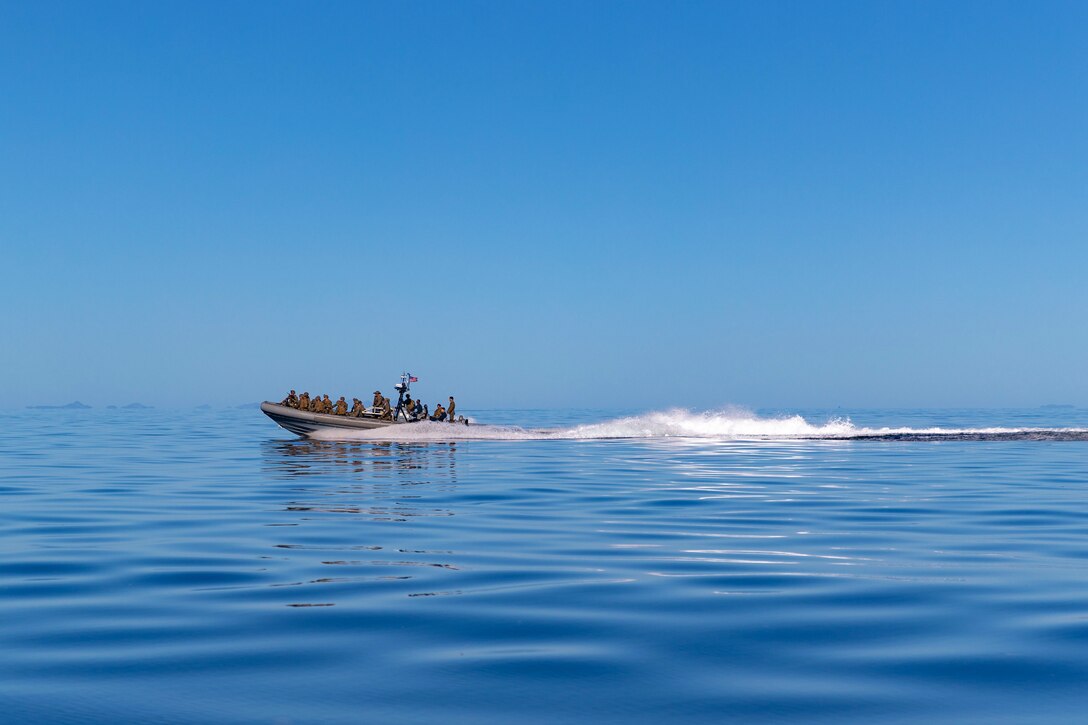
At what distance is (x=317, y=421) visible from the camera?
53469 millimetres

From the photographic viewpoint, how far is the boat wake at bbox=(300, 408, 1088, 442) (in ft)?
174

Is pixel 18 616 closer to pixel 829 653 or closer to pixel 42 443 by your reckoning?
pixel 829 653

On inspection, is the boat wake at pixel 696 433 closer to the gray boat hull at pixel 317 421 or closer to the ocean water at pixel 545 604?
the gray boat hull at pixel 317 421

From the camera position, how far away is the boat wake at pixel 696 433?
53.1 metres

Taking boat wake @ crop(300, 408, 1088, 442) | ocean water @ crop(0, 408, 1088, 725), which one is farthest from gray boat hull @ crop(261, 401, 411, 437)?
ocean water @ crop(0, 408, 1088, 725)

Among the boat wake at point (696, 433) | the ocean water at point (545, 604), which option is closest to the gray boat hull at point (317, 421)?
the boat wake at point (696, 433)

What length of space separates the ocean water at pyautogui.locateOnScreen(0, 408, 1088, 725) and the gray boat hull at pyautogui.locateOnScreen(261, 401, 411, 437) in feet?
88.5

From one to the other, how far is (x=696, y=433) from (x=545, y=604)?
5347 centimetres

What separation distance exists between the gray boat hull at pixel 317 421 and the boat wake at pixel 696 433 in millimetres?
321

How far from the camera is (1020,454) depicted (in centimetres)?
4112

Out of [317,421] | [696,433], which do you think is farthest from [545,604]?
[696,433]

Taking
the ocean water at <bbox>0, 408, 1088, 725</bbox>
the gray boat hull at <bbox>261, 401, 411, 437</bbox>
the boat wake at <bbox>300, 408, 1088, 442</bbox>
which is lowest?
the ocean water at <bbox>0, 408, 1088, 725</bbox>

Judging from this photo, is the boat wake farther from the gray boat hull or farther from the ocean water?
the ocean water

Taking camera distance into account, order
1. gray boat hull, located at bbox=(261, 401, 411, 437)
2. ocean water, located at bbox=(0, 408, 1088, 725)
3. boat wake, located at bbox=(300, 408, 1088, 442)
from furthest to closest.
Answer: gray boat hull, located at bbox=(261, 401, 411, 437) → boat wake, located at bbox=(300, 408, 1088, 442) → ocean water, located at bbox=(0, 408, 1088, 725)
